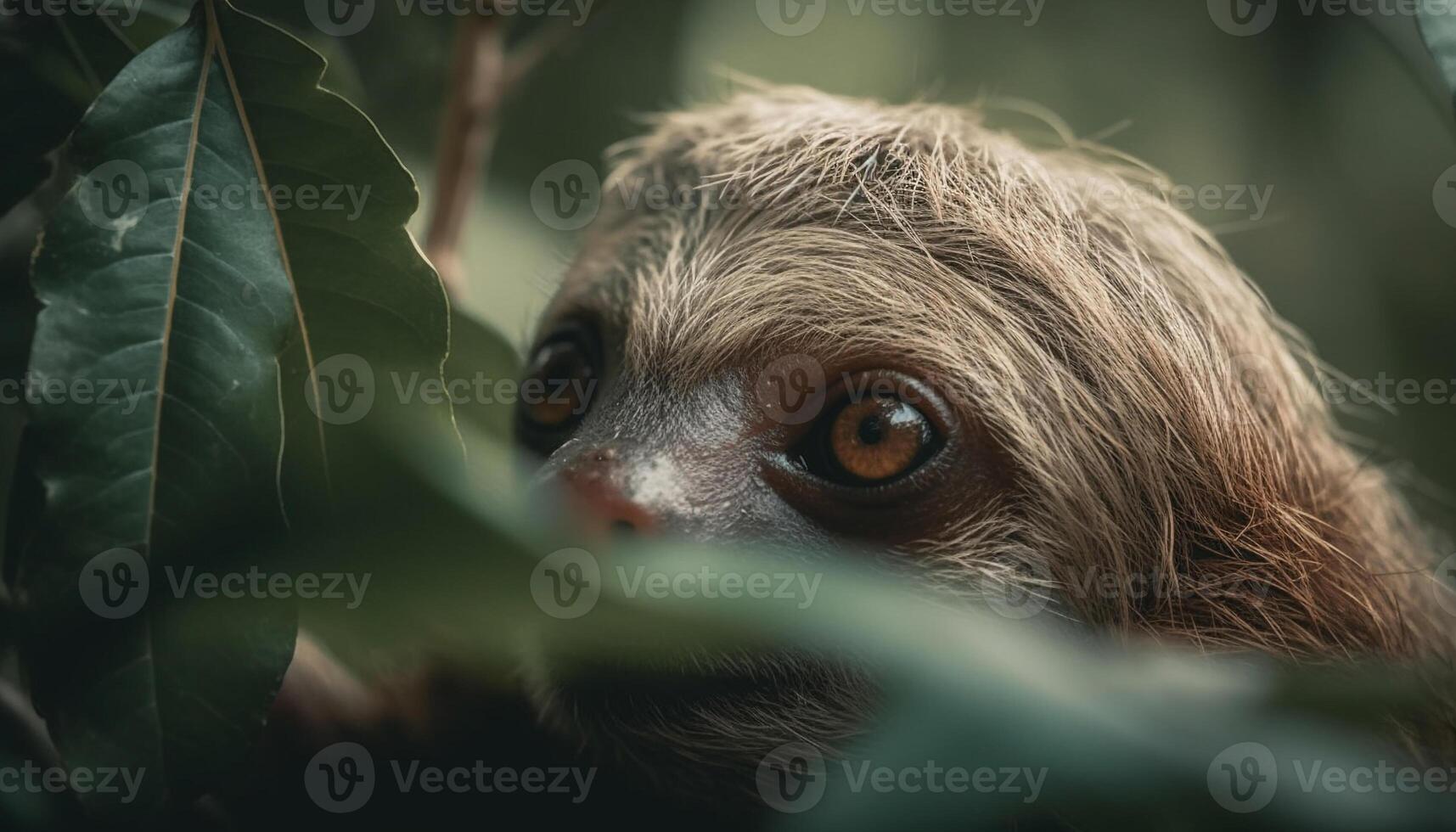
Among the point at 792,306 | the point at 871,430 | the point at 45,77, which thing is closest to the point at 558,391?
the point at 792,306

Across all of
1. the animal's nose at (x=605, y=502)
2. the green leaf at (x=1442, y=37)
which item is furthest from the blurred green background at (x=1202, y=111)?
the green leaf at (x=1442, y=37)

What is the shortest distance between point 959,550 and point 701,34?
1932mm

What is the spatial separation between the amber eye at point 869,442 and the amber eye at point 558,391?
19.5 inches

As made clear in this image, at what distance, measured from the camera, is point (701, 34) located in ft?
10.2

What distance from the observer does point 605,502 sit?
5.07 feet

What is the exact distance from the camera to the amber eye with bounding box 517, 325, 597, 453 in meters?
2.04

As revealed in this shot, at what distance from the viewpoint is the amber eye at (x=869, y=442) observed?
1690mm

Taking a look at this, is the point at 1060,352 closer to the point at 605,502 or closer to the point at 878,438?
the point at 878,438

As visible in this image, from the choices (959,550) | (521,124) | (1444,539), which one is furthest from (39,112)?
(1444,539)

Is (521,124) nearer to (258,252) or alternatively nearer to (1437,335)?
(258,252)

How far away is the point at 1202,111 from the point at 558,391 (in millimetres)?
2706

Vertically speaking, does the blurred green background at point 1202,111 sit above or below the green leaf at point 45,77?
above

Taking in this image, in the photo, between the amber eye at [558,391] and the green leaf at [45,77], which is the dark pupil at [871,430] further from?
the green leaf at [45,77]

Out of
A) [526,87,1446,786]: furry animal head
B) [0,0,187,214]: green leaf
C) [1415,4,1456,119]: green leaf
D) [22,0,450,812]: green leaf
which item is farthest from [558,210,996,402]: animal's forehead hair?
[0,0,187,214]: green leaf
